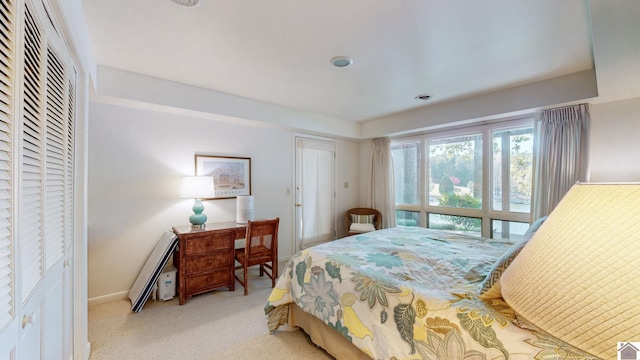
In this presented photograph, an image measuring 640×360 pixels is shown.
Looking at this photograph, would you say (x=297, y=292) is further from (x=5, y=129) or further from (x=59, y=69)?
(x=59, y=69)

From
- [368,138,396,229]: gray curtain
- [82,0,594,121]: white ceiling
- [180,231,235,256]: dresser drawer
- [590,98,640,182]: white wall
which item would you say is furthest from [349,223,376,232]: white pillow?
[590,98,640,182]: white wall

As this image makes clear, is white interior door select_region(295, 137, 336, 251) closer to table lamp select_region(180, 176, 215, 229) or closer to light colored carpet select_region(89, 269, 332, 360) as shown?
table lamp select_region(180, 176, 215, 229)

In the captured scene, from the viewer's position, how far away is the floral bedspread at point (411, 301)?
1.15m

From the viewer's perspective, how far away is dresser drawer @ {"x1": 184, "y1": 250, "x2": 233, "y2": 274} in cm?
Result: 279

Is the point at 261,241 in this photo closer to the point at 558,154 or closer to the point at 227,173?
the point at 227,173

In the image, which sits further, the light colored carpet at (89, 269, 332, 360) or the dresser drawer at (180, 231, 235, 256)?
the dresser drawer at (180, 231, 235, 256)

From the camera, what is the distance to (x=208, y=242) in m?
2.88

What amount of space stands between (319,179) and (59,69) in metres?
3.68

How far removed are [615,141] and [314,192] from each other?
12.4ft

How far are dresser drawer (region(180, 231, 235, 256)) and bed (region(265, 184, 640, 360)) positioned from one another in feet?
3.60

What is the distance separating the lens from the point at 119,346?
6.71 ft

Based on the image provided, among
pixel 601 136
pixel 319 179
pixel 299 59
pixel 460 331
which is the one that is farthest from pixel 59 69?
pixel 601 136

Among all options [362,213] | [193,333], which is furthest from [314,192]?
[193,333]

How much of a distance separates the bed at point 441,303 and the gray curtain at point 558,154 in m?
1.14
